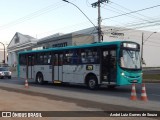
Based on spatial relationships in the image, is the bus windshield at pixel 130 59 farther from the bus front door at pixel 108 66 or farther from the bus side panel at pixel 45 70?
the bus side panel at pixel 45 70

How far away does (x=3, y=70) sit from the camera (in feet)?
135

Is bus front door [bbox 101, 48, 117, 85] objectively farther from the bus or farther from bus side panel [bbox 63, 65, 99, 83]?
bus side panel [bbox 63, 65, 99, 83]

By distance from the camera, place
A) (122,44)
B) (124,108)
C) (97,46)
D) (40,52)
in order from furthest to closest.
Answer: (40,52)
(97,46)
(122,44)
(124,108)

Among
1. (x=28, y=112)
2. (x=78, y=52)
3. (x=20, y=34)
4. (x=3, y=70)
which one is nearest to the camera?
(x=28, y=112)

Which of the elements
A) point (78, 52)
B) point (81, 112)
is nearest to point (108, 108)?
point (81, 112)

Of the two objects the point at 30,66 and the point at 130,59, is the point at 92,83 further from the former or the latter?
the point at 30,66

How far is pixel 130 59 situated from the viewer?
19609 mm

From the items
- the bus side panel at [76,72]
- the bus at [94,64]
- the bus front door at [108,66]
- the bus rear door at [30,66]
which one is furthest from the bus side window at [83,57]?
the bus rear door at [30,66]

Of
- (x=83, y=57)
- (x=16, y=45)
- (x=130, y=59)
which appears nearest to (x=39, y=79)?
(x=83, y=57)

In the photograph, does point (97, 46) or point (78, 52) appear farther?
point (78, 52)

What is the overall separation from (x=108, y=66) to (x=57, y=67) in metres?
5.94

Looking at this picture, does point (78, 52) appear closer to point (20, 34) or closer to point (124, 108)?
point (124, 108)

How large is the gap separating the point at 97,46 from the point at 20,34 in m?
85.3

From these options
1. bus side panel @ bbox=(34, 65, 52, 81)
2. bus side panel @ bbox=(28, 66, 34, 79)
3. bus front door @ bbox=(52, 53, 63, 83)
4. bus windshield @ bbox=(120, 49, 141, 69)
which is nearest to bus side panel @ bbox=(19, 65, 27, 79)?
bus side panel @ bbox=(28, 66, 34, 79)
